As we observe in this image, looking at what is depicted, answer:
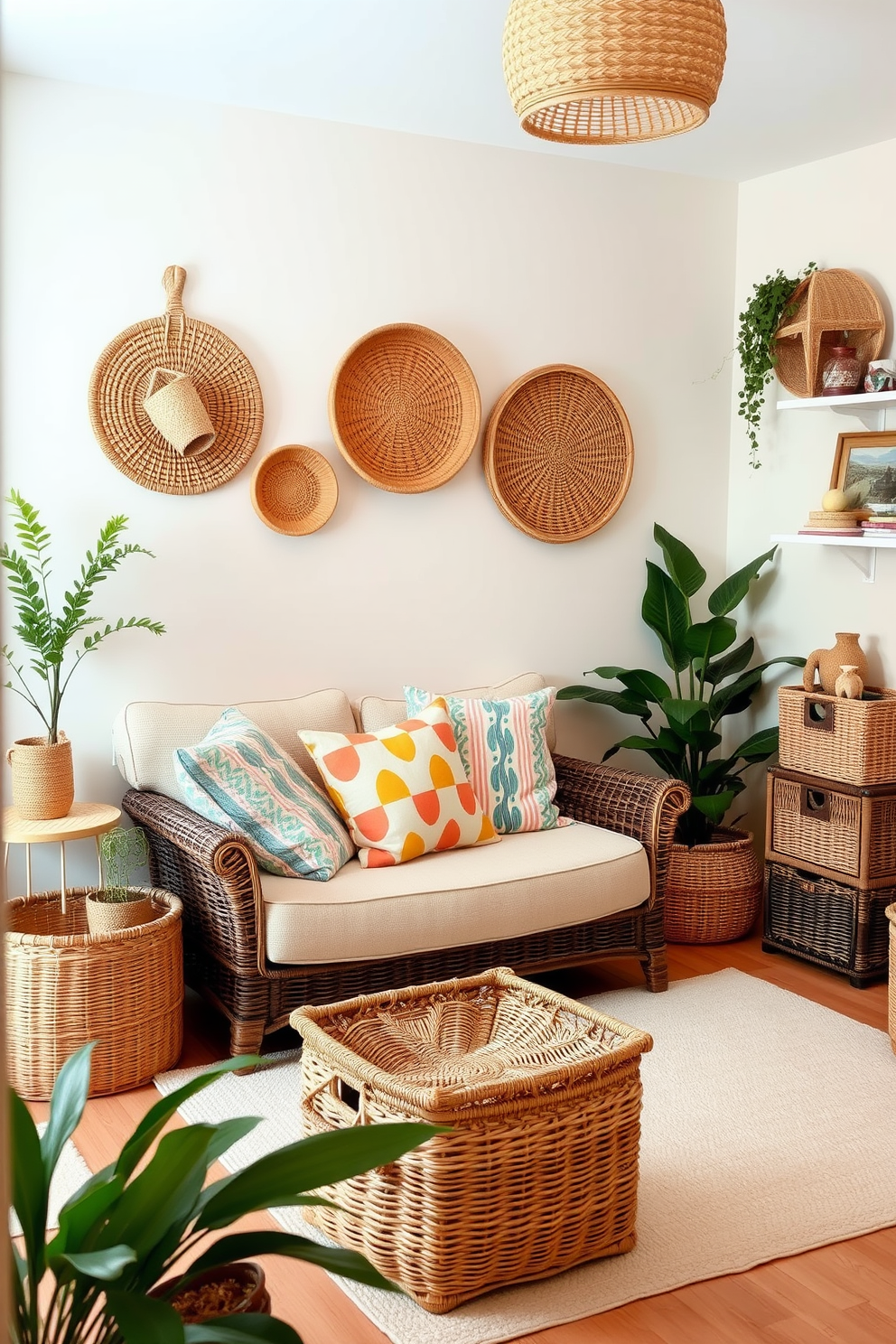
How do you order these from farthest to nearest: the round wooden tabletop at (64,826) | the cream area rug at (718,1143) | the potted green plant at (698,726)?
the potted green plant at (698,726) < the round wooden tabletop at (64,826) < the cream area rug at (718,1143)

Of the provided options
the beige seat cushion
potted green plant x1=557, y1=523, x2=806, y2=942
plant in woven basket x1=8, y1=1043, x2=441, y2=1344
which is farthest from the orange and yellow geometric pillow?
plant in woven basket x1=8, y1=1043, x2=441, y2=1344

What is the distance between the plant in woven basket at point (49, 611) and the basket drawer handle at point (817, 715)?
1990 millimetres

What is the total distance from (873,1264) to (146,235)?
123 inches

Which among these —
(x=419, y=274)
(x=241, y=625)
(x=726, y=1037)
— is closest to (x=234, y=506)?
(x=241, y=625)

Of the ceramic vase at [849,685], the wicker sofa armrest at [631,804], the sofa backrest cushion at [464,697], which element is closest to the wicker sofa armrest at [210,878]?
the sofa backrest cushion at [464,697]

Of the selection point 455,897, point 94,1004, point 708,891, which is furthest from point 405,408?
point 94,1004

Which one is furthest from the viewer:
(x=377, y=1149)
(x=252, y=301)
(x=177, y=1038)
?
(x=252, y=301)

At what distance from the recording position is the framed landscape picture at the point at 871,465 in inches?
153

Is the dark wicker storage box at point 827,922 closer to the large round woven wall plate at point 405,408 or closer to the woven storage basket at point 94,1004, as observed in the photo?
the large round woven wall plate at point 405,408

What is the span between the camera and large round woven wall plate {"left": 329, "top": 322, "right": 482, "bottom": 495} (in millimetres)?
3846

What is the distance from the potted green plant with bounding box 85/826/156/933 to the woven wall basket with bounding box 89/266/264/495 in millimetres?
1040

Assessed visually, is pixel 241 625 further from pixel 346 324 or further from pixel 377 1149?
pixel 377 1149

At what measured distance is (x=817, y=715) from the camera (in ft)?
12.7

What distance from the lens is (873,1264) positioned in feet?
7.42
